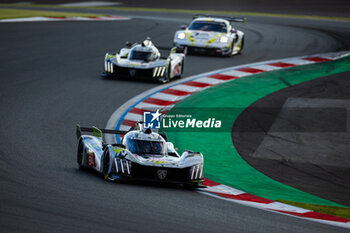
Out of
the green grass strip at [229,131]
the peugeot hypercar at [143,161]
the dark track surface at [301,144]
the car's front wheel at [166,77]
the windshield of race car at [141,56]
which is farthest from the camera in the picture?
the car's front wheel at [166,77]

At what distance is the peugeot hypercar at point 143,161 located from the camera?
1051 cm

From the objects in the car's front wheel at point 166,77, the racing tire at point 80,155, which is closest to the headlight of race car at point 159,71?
the car's front wheel at point 166,77

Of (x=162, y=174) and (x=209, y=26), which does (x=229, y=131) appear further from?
(x=209, y=26)

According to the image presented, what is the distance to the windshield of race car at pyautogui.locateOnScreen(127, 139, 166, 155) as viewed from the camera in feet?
36.1

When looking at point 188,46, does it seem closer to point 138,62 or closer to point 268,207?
point 138,62

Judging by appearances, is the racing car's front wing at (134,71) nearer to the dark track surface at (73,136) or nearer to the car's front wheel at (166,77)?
the car's front wheel at (166,77)

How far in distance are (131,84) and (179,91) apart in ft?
4.92

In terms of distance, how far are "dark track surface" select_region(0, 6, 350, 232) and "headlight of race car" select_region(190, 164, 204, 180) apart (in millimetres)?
335

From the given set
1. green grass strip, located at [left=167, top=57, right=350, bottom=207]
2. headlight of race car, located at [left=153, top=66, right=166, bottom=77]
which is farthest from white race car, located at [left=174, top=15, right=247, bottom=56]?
headlight of race car, located at [left=153, top=66, right=166, bottom=77]

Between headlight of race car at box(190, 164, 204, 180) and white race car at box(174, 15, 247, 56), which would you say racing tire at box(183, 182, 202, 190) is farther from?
white race car at box(174, 15, 247, 56)

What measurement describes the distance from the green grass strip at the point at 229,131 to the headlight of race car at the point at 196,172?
1.14 metres

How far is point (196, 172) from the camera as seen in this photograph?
10781 mm

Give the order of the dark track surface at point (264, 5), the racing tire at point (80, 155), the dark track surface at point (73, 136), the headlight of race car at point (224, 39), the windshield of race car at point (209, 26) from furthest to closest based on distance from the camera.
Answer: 1. the dark track surface at point (264, 5)
2. the windshield of race car at point (209, 26)
3. the headlight of race car at point (224, 39)
4. the racing tire at point (80, 155)
5. the dark track surface at point (73, 136)

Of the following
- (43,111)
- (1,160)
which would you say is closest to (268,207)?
(1,160)
